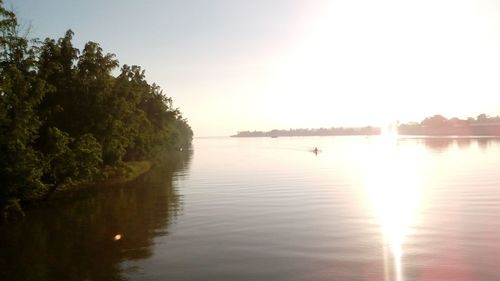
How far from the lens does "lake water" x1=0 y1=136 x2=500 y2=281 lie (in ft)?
76.4

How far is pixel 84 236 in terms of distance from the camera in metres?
33.0

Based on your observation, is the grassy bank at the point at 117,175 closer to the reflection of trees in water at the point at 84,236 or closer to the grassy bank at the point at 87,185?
the grassy bank at the point at 87,185

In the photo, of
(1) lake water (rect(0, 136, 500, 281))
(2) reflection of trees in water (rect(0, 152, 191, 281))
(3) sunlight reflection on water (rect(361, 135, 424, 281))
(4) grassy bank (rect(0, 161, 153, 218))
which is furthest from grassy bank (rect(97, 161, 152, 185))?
(3) sunlight reflection on water (rect(361, 135, 424, 281))

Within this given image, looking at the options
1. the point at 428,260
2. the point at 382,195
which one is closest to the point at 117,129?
the point at 382,195

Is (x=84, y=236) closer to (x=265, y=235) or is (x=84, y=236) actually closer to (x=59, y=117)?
(x=265, y=235)

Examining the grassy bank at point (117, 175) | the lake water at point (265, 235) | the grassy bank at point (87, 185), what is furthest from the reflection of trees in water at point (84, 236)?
the grassy bank at point (117, 175)

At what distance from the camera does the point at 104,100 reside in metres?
60.6

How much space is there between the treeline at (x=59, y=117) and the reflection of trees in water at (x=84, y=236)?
11.9 feet

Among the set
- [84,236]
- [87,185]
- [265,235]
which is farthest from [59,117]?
[265,235]

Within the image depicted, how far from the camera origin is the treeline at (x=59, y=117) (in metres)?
38.2

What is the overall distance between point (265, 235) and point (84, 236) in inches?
559

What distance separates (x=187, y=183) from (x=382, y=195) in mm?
30783

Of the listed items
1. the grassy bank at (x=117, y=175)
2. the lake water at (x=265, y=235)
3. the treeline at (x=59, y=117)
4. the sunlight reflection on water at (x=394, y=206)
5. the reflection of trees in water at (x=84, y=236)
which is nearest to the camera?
the lake water at (x=265, y=235)

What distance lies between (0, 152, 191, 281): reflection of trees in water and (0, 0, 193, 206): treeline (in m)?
3.63
